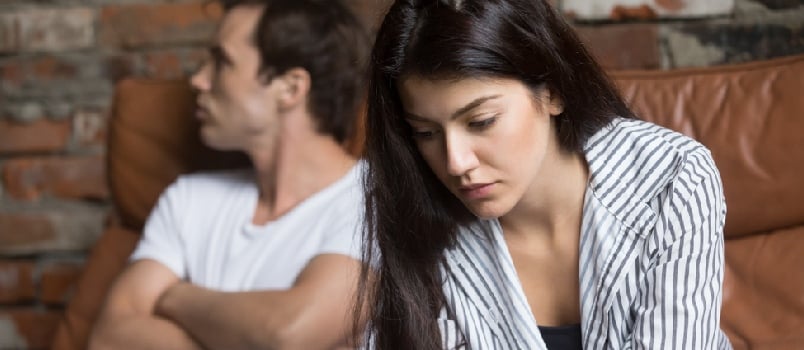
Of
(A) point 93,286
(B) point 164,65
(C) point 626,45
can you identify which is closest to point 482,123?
(C) point 626,45

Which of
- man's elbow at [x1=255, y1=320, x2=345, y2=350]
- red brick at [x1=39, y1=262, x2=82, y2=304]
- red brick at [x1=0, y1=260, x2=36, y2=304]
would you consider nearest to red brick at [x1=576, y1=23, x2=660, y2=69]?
man's elbow at [x1=255, y1=320, x2=345, y2=350]

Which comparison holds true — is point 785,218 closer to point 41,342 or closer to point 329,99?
point 329,99

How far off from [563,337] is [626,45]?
2.71 ft

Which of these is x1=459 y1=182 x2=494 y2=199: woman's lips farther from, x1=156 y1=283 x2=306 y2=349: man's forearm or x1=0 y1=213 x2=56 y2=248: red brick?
x1=0 y1=213 x2=56 y2=248: red brick

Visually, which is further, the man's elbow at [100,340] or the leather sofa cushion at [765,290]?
the man's elbow at [100,340]

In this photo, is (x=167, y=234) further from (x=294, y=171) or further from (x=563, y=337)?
(x=563, y=337)

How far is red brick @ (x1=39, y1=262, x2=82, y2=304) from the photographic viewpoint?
7.78 feet

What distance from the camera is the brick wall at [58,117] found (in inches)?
89.3

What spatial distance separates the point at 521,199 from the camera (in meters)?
1.33

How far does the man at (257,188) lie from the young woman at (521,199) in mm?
336

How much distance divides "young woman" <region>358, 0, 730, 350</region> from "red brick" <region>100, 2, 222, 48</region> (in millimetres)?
1025

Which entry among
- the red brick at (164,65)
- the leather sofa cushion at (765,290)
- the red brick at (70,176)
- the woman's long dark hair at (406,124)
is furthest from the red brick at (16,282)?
the leather sofa cushion at (765,290)

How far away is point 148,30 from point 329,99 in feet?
1.90

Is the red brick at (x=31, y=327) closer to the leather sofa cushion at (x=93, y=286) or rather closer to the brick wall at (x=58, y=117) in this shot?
the brick wall at (x=58, y=117)
